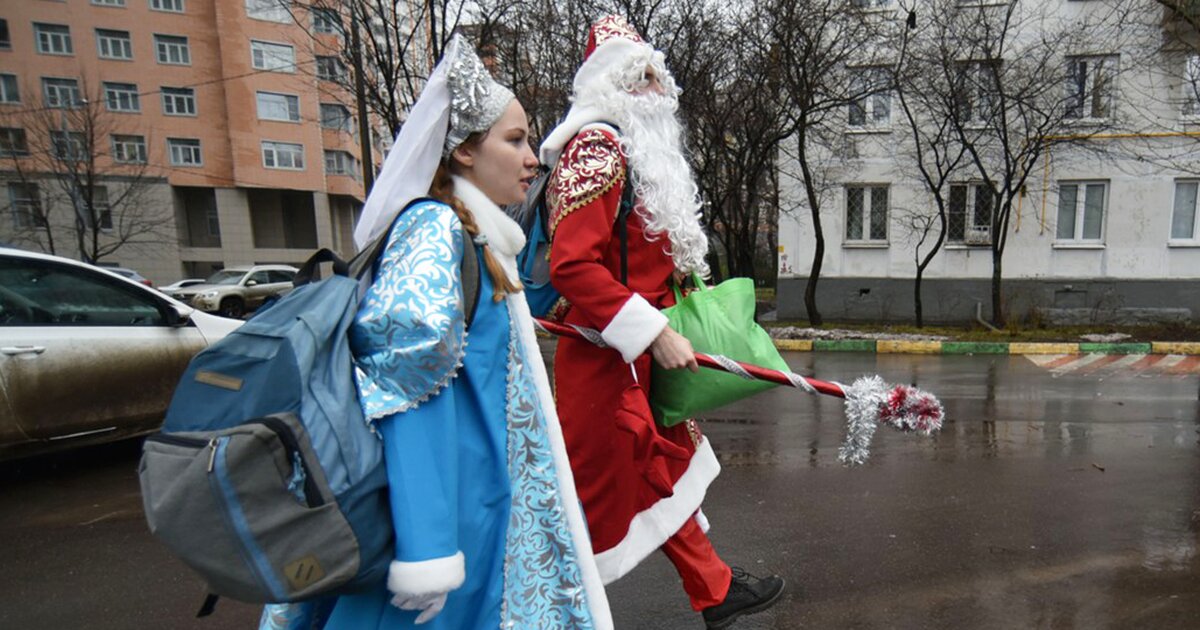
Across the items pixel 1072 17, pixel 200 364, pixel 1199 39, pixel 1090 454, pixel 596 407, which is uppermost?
pixel 1072 17

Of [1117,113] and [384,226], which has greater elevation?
[1117,113]

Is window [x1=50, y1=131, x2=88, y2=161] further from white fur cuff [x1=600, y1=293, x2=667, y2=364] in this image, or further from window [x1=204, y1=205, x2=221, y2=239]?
white fur cuff [x1=600, y1=293, x2=667, y2=364]

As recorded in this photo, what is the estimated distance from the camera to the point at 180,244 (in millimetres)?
34781

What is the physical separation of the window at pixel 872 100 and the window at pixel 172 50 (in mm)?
33823

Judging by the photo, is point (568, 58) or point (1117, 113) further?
point (1117, 113)

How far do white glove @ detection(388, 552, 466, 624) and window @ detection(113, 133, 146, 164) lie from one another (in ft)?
128

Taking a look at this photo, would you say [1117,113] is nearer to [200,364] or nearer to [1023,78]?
[1023,78]

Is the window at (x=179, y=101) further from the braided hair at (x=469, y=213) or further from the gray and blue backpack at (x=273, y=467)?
the gray and blue backpack at (x=273, y=467)

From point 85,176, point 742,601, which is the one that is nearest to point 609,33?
point 742,601

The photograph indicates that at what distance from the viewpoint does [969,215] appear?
16.3m

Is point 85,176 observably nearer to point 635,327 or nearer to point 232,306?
point 232,306

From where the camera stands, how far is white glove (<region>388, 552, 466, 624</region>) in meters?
1.25

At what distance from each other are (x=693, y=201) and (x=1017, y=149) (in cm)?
1564

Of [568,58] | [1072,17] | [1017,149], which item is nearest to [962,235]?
[1017,149]
